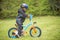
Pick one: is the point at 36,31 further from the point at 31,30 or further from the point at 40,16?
the point at 40,16

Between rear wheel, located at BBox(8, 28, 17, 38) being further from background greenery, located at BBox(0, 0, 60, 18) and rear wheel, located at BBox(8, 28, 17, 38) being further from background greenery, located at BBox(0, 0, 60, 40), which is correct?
background greenery, located at BBox(0, 0, 60, 18)

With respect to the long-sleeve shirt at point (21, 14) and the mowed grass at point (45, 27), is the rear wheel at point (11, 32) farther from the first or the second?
the long-sleeve shirt at point (21, 14)

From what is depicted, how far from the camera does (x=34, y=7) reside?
3404 millimetres

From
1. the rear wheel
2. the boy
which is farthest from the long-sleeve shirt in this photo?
the rear wheel

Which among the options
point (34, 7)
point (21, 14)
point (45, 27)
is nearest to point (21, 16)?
point (21, 14)

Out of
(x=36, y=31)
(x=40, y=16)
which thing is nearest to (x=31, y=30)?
(x=36, y=31)

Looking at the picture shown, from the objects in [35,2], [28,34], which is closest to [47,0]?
[35,2]

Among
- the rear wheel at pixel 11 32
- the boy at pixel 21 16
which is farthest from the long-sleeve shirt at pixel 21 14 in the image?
the rear wheel at pixel 11 32

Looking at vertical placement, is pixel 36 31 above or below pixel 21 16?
below

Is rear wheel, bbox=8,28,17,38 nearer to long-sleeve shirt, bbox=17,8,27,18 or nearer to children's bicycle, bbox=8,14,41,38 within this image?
children's bicycle, bbox=8,14,41,38

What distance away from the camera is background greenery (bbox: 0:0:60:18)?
3.39 metres

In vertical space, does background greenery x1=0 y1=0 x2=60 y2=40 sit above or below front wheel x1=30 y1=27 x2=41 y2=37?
above

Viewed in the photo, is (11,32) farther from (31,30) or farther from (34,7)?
(34,7)

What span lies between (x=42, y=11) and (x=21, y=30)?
28cm
